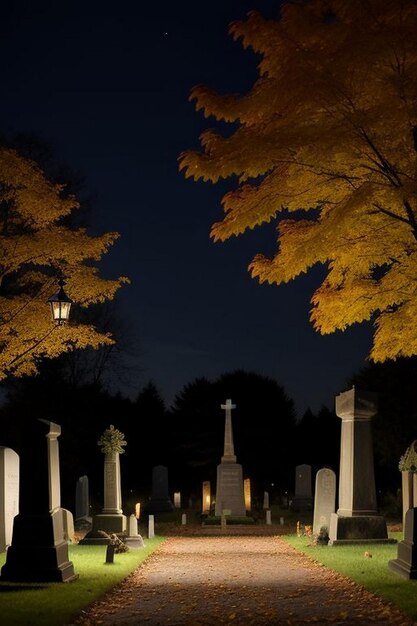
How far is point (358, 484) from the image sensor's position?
61.8 ft

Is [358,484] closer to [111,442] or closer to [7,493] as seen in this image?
[111,442]

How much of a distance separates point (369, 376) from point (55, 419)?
54.6ft

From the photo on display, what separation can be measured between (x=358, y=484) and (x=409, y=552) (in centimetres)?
648

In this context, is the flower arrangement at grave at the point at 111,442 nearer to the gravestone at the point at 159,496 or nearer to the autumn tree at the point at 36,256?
the autumn tree at the point at 36,256

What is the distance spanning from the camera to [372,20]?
10703 mm

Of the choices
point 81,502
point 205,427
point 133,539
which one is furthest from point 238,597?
point 205,427

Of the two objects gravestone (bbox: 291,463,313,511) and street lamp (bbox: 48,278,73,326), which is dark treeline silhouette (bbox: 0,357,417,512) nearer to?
gravestone (bbox: 291,463,313,511)

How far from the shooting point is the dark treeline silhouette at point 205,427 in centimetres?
3994

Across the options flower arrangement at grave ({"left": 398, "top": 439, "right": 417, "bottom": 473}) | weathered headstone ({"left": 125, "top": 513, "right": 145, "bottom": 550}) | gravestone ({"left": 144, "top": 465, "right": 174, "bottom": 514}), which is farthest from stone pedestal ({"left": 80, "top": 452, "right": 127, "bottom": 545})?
gravestone ({"left": 144, "top": 465, "right": 174, "bottom": 514})

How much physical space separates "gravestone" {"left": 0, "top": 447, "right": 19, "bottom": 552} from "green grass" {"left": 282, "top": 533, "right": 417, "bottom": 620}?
6.75 metres

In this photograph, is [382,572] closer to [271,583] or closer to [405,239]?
[271,583]

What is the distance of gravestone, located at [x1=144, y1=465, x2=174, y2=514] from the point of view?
1506 inches

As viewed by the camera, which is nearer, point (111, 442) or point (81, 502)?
point (111, 442)

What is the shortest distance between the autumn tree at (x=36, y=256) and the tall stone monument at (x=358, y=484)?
6.74m
